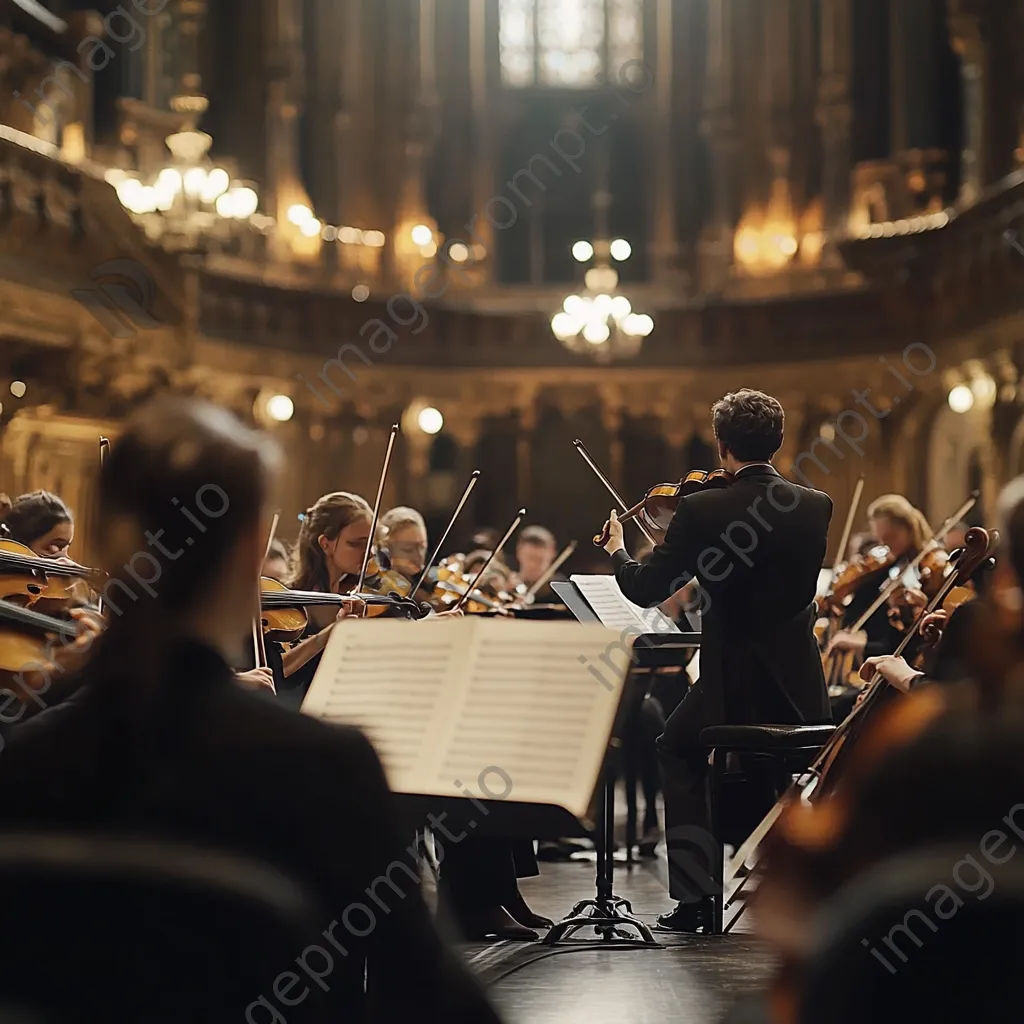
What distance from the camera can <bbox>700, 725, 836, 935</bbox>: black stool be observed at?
4.18 m

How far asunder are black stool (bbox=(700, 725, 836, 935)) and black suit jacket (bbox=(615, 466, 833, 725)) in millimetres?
108

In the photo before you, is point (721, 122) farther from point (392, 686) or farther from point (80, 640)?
point (392, 686)

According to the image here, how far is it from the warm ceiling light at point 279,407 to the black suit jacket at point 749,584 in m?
10.4

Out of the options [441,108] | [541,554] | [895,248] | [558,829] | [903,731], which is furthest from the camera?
[441,108]

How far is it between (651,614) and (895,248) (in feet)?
32.5

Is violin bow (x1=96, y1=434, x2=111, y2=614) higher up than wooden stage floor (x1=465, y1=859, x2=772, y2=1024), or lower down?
higher up

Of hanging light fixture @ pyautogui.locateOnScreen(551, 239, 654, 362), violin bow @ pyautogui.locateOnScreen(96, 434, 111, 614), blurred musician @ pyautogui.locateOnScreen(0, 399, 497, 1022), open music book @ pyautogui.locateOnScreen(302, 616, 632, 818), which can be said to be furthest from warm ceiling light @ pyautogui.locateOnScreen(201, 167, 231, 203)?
blurred musician @ pyautogui.locateOnScreen(0, 399, 497, 1022)

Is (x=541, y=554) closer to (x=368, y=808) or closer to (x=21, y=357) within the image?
(x=21, y=357)

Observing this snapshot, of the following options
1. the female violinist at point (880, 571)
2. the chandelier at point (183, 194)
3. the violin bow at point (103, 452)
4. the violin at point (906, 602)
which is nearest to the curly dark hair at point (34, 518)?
the violin bow at point (103, 452)

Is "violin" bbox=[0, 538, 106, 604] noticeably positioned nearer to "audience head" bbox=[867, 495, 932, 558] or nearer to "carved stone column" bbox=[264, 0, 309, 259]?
"audience head" bbox=[867, 495, 932, 558]

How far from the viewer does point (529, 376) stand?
16.4m

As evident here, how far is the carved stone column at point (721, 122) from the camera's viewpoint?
16750 millimetres

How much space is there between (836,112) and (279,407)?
6819mm

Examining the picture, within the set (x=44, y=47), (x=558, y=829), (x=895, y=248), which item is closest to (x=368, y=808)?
(x=558, y=829)
